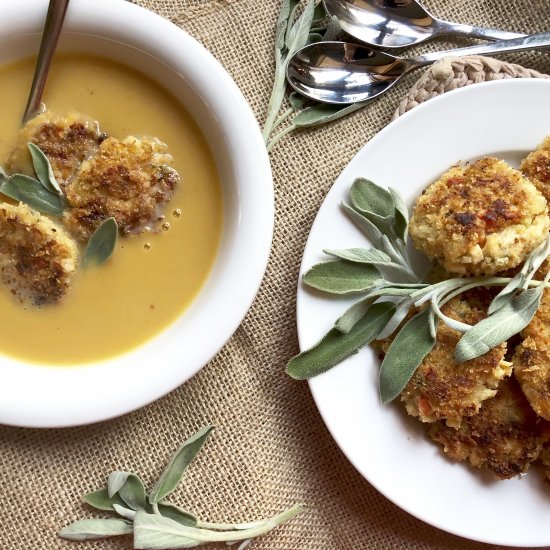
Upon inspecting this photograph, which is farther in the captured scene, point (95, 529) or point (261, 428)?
point (261, 428)

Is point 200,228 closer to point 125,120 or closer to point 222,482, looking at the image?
point 125,120

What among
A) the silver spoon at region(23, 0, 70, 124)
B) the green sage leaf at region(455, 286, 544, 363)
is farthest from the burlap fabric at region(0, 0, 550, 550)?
the green sage leaf at region(455, 286, 544, 363)

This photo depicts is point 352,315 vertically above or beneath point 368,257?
beneath

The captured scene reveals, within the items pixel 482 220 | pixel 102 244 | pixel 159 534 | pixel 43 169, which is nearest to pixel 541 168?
pixel 482 220

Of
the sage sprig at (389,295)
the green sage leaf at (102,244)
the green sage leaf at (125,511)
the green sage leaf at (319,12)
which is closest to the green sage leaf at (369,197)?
the sage sprig at (389,295)

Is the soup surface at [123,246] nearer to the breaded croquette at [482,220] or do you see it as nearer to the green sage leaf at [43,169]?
the green sage leaf at [43,169]

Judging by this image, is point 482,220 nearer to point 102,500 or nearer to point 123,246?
point 123,246

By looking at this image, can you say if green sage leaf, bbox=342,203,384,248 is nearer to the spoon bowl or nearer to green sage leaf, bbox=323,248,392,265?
green sage leaf, bbox=323,248,392,265
